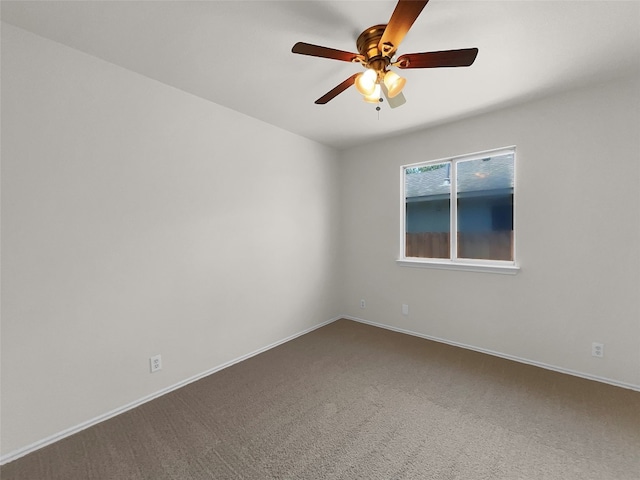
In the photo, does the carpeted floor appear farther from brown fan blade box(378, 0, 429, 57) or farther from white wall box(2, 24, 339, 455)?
brown fan blade box(378, 0, 429, 57)

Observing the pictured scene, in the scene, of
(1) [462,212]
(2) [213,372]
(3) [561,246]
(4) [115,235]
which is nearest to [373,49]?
(4) [115,235]


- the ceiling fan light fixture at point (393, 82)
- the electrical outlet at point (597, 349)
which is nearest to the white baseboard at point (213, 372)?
the electrical outlet at point (597, 349)

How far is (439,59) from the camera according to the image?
4.95 feet

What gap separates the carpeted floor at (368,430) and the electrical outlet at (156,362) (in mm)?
232

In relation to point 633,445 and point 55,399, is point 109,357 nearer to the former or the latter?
point 55,399

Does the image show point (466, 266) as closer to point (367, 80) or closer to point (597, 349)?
point (597, 349)

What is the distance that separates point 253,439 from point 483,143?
330 centimetres

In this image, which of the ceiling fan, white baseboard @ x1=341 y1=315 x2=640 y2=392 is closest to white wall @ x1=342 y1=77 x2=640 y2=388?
white baseboard @ x1=341 y1=315 x2=640 y2=392

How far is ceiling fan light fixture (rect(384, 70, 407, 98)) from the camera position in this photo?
1.69 meters

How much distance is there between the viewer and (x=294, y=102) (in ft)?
8.60

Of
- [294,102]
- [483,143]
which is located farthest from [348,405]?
[483,143]

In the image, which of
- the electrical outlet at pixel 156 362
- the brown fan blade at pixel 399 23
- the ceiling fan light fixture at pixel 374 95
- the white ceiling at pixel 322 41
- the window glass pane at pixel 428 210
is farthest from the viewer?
the window glass pane at pixel 428 210

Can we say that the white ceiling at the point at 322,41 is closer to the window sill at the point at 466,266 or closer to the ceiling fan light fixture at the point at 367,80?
the ceiling fan light fixture at the point at 367,80

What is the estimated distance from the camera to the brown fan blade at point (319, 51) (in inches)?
56.1
